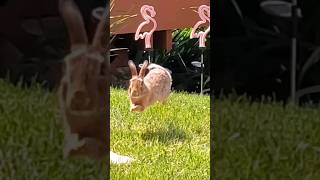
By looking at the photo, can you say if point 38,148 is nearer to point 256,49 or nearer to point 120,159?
point 256,49

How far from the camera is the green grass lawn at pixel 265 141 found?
1.95m

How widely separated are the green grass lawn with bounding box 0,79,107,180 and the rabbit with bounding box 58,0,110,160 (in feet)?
0.12

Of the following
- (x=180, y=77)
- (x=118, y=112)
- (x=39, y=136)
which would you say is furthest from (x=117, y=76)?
(x=39, y=136)

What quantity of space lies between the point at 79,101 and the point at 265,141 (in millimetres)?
737

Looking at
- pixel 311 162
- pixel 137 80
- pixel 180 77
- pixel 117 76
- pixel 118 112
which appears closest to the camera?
pixel 311 162

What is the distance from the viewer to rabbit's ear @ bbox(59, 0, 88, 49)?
1990 millimetres

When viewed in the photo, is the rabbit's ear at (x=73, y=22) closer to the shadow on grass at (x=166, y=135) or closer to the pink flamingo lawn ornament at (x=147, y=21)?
the shadow on grass at (x=166, y=135)

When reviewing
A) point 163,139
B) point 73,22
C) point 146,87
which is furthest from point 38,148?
point 146,87

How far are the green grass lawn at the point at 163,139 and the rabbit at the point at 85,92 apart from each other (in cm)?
148

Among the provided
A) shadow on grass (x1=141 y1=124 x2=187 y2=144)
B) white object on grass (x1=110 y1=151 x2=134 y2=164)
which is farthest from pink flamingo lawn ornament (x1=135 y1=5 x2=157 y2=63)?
white object on grass (x1=110 y1=151 x2=134 y2=164)

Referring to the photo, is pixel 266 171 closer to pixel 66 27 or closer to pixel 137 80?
pixel 66 27

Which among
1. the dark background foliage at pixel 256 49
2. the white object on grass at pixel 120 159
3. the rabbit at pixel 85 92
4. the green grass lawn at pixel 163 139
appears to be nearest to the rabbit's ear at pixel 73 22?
the rabbit at pixel 85 92

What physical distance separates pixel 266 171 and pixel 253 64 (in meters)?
0.41

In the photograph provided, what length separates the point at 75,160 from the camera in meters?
2.05
